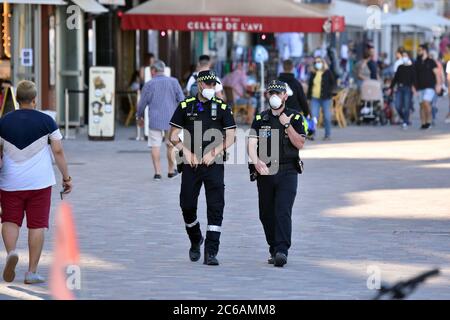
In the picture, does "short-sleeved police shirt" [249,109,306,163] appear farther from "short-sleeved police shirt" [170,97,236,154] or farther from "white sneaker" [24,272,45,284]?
"white sneaker" [24,272,45,284]

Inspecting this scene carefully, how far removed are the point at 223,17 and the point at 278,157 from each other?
57.4ft

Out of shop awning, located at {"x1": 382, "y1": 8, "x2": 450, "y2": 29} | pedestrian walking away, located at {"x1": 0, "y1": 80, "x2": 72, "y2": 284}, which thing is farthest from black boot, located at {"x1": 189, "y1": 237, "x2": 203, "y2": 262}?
shop awning, located at {"x1": 382, "y1": 8, "x2": 450, "y2": 29}

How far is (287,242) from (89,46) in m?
19.1

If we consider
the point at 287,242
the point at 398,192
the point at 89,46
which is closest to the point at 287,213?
the point at 287,242

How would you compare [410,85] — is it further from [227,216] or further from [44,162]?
[44,162]

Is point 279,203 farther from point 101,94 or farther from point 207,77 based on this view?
point 101,94

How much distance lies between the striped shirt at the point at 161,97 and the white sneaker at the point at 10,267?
8.79 meters

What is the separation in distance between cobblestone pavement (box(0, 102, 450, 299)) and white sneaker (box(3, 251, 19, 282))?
8cm

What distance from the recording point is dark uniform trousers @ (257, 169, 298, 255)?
12219mm

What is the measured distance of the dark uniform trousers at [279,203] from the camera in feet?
Answer: 40.1

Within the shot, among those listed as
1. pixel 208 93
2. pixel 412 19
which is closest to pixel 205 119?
pixel 208 93

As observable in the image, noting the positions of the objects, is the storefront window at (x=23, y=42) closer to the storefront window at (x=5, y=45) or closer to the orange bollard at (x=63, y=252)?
the storefront window at (x=5, y=45)

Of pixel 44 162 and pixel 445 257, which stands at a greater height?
pixel 44 162

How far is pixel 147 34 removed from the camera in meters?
35.8
